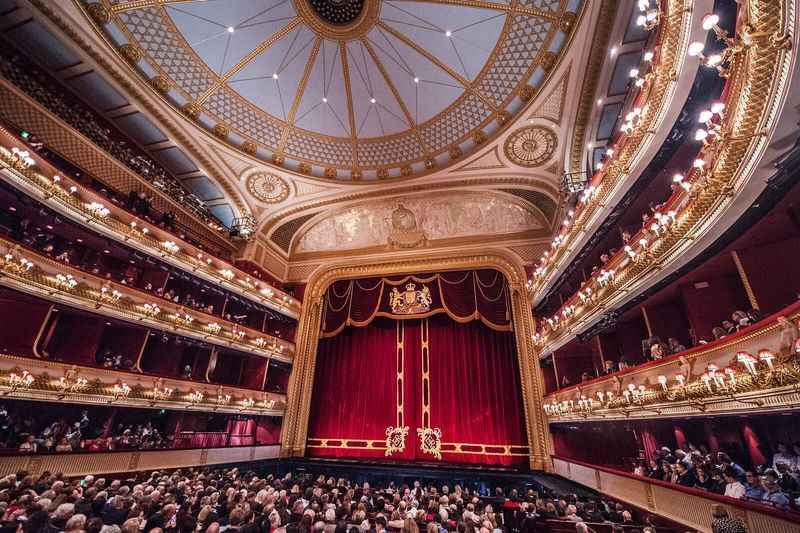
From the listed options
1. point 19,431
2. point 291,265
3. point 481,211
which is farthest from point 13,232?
point 481,211

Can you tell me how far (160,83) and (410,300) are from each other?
1076 centimetres

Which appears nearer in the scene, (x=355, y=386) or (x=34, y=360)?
(x=34, y=360)

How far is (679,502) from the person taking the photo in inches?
201

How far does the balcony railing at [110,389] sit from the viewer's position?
6.91 m

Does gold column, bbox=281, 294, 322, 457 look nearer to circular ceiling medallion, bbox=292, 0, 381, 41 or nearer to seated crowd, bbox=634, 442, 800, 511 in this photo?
circular ceiling medallion, bbox=292, 0, 381, 41

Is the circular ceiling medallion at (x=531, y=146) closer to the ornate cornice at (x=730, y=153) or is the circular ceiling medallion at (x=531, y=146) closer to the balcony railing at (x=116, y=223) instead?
the ornate cornice at (x=730, y=153)

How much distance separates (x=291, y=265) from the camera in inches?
634

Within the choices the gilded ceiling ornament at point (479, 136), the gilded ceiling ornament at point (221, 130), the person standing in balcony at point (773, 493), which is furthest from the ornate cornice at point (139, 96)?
the person standing in balcony at point (773, 493)

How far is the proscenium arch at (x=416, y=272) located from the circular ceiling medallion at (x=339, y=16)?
812 centimetres

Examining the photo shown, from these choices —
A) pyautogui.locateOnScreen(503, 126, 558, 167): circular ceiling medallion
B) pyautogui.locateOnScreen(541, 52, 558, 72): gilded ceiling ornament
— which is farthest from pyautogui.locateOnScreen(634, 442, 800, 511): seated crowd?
pyautogui.locateOnScreen(541, 52, 558, 72): gilded ceiling ornament

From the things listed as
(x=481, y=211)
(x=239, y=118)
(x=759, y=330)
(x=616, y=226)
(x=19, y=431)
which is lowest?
(x=19, y=431)

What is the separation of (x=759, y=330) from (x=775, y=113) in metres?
2.37

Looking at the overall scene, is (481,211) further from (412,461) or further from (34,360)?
(34,360)

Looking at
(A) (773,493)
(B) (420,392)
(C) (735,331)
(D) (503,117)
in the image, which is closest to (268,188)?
(D) (503,117)
